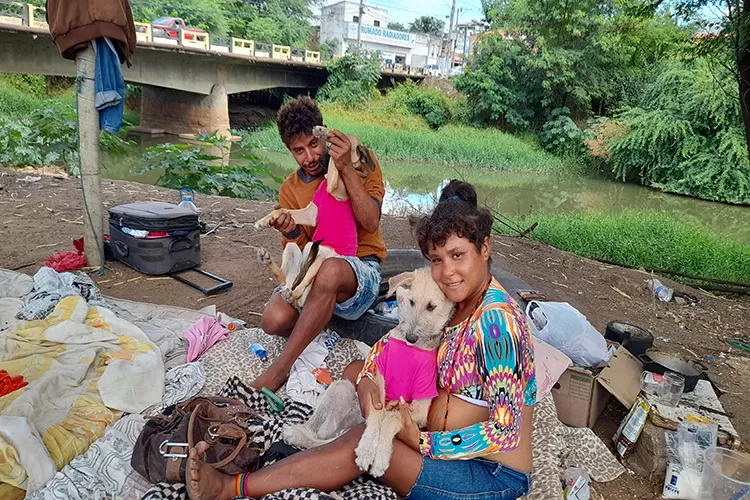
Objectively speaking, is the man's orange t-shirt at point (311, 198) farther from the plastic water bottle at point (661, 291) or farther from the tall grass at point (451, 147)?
the tall grass at point (451, 147)

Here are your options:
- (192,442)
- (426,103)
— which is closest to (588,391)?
(192,442)

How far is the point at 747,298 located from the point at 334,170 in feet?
18.3

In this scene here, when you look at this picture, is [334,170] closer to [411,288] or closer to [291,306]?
[291,306]

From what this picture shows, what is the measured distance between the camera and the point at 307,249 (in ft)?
9.42

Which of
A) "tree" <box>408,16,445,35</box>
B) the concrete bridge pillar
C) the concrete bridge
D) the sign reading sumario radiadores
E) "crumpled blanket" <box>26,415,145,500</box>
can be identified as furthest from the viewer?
"tree" <box>408,16,445,35</box>

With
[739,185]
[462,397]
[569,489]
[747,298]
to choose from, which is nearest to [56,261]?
[462,397]

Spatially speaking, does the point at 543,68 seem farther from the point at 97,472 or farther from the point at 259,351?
the point at 97,472

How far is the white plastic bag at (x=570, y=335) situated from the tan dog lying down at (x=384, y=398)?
1483 millimetres

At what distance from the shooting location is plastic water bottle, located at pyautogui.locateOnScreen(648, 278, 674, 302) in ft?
17.0

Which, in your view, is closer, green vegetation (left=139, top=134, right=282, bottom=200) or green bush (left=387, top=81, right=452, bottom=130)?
green vegetation (left=139, top=134, right=282, bottom=200)

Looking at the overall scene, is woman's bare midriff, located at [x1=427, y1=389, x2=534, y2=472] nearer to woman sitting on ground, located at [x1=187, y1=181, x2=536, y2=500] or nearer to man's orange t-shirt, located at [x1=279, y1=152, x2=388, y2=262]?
woman sitting on ground, located at [x1=187, y1=181, x2=536, y2=500]

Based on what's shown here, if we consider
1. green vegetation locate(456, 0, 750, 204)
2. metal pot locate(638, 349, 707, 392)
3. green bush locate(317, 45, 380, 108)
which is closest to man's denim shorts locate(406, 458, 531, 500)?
metal pot locate(638, 349, 707, 392)

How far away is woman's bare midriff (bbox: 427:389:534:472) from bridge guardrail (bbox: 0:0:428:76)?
10680 millimetres

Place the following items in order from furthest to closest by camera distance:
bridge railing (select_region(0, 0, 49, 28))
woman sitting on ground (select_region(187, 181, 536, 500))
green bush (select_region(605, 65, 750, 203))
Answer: green bush (select_region(605, 65, 750, 203)) < bridge railing (select_region(0, 0, 49, 28)) < woman sitting on ground (select_region(187, 181, 536, 500))
